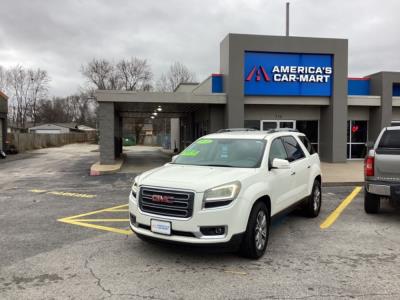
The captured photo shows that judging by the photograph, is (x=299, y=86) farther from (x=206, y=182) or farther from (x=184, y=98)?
(x=206, y=182)

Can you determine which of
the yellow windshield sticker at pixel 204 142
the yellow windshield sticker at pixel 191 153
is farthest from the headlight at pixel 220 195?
the yellow windshield sticker at pixel 204 142

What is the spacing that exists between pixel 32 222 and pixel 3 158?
21.7m

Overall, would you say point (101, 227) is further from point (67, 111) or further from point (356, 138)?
point (67, 111)

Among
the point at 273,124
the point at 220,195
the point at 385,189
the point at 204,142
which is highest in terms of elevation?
the point at 273,124

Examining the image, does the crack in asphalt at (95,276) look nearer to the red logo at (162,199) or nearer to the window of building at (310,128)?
the red logo at (162,199)

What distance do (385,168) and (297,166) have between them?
5.73 ft

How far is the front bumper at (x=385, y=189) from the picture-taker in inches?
261

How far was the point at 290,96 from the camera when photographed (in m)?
18.4

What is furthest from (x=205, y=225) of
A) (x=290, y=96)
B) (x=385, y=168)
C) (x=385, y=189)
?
(x=290, y=96)

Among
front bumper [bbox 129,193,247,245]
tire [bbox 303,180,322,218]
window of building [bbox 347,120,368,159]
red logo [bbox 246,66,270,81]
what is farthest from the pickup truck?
window of building [bbox 347,120,368,159]

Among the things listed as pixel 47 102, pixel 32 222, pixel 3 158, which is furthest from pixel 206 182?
pixel 47 102

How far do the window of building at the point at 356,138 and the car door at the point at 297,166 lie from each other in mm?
14361

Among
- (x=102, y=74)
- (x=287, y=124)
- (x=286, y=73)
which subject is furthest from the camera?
(x=102, y=74)

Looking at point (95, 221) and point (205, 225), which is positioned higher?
point (205, 225)
